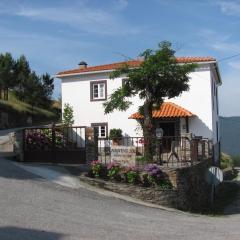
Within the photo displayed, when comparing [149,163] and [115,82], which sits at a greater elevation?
[115,82]

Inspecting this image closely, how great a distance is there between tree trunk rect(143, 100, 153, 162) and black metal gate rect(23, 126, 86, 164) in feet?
7.44

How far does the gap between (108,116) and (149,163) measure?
16391mm

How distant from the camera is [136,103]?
33500 millimetres

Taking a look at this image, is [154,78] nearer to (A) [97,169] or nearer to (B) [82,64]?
(A) [97,169]

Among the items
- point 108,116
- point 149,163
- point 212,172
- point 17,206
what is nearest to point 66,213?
Answer: point 17,206

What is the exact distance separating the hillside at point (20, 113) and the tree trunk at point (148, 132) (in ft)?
104

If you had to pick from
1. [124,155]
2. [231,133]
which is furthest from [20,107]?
[124,155]

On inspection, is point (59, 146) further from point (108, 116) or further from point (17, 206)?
point (108, 116)

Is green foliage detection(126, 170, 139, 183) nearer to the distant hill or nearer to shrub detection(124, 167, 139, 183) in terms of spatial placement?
shrub detection(124, 167, 139, 183)

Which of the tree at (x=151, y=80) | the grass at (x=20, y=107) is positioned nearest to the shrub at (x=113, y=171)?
the tree at (x=151, y=80)

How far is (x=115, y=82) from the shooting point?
3428 cm

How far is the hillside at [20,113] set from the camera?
172ft

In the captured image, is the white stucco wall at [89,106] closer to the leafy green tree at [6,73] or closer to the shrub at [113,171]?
the shrub at [113,171]

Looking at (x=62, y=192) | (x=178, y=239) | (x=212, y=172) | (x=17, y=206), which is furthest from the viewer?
(x=212, y=172)
